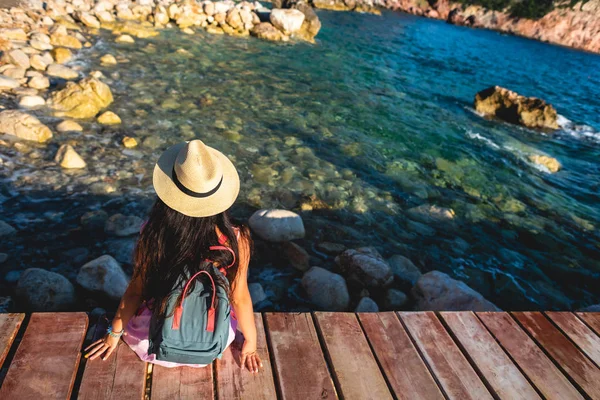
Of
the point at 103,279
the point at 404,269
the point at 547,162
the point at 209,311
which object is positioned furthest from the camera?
the point at 547,162

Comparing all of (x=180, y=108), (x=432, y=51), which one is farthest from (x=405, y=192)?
(x=432, y=51)

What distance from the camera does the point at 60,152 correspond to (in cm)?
625

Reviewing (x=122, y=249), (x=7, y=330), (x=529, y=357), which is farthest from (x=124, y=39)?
(x=529, y=357)

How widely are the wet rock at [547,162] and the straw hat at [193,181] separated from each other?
10996 millimetres

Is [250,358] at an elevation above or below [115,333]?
below

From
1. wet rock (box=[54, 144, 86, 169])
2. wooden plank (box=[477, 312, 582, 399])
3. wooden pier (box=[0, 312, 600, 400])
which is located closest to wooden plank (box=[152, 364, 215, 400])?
wooden pier (box=[0, 312, 600, 400])

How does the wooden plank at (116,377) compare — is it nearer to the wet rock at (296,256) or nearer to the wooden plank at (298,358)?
the wooden plank at (298,358)

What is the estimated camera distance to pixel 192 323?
227cm

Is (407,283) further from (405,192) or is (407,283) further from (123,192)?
(123,192)

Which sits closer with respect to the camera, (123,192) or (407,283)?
(407,283)

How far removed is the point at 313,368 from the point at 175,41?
14.5 meters

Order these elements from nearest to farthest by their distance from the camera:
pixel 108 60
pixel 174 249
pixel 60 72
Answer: pixel 174 249 < pixel 60 72 < pixel 108 60

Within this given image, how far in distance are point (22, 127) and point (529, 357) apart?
8033 millimetres

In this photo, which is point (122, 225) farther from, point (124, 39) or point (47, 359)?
point (124, 39)
